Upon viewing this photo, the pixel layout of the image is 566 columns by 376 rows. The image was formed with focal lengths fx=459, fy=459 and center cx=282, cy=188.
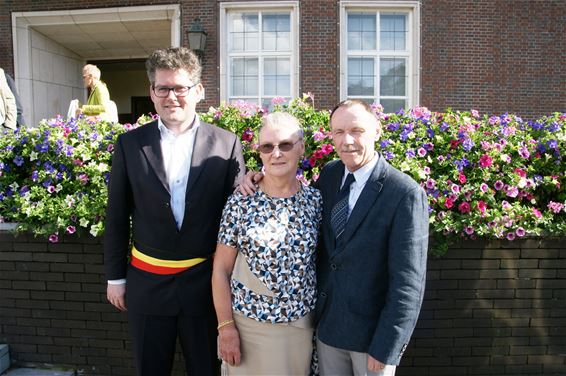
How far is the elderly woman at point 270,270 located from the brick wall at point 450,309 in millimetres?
1541

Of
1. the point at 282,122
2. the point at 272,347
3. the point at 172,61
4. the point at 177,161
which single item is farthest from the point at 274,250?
the point at 172,61

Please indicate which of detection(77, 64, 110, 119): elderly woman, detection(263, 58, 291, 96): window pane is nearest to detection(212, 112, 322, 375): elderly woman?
detection(77, 64, 110, 119): elderly woman

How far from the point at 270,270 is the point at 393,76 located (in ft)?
34.4

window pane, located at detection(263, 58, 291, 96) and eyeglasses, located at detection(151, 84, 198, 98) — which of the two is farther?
window pane, located at detection(263, 58, 291, 96)

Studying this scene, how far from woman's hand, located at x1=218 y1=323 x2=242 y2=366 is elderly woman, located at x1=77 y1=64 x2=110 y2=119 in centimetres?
418

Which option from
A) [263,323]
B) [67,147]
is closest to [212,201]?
[263,323]

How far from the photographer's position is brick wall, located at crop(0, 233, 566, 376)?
3.29 meters

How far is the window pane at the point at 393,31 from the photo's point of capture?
1134 cm

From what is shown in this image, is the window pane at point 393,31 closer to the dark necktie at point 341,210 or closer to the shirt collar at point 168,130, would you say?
the shirt collar at point 168,130

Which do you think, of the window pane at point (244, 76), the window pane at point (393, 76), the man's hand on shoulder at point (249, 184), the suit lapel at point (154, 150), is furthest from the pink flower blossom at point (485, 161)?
the window pane at point (244, 76)

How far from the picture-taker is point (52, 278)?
11.4ft

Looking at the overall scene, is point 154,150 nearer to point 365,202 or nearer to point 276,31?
point 365,202

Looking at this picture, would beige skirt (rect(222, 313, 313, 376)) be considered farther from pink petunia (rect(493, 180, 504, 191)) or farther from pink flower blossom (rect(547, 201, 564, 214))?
pink flower blossom (rect(547, 201, 564, 214))

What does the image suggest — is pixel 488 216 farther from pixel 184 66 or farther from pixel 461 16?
pixel 461 16
